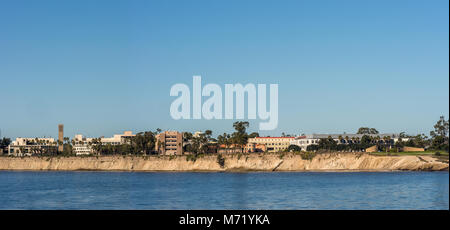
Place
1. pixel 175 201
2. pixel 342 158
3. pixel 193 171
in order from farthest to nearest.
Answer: pixel 193 171, pixel 342 158, pixel 175 201

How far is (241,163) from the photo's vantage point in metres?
153

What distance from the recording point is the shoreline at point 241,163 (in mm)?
130125

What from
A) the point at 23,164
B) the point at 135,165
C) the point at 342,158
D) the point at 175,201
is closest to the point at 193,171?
the point at 135,165

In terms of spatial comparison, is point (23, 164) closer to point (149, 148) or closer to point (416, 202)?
point (149, 148)

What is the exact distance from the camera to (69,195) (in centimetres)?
7056

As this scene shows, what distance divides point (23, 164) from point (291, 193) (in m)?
150

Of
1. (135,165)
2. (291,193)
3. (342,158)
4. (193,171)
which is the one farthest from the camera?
(135,165)

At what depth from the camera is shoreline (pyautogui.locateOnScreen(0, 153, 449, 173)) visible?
130125 millimetres

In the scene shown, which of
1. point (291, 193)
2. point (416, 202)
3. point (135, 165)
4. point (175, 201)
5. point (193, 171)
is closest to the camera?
point (416, 202)
